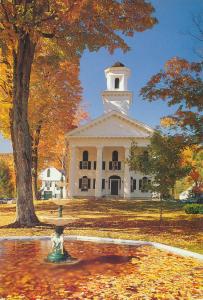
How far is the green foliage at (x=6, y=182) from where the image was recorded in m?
82.1

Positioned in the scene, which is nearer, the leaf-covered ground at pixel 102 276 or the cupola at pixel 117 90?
the leaf-covered ground at pixel 102 276

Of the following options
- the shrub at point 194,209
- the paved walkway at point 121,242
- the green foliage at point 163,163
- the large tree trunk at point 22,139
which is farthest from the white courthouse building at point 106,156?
the paved walkway at point 121,242

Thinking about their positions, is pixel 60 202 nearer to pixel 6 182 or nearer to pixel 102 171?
pixel 102 171

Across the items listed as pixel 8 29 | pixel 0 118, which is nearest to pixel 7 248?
pixel 8 29

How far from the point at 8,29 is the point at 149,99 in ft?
22.0

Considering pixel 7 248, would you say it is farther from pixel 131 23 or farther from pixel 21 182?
pixel 131 23

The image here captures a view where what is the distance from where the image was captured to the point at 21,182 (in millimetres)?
17625

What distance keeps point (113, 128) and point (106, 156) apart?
15.1ft

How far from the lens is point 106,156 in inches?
1937

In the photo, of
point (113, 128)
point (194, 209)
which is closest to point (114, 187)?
point (113, 128)

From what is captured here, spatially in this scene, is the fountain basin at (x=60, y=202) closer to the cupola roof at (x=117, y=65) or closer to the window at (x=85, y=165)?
the window at (x=85, y=165)

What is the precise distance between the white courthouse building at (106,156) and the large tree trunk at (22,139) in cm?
2700

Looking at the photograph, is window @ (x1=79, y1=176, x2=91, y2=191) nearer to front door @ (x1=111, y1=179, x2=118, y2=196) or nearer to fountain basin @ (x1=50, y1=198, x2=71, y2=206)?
front door @ (x1=111, y1=179, x2=118, y2=196)

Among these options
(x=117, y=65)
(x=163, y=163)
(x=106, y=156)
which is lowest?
(x=163, y=163)
